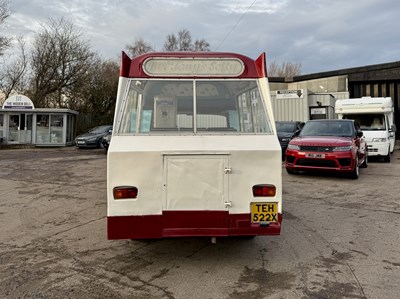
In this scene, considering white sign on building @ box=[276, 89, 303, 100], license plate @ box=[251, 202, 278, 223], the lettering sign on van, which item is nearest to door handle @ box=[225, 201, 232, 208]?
license plate @ box=[251, 202, 278, 223]

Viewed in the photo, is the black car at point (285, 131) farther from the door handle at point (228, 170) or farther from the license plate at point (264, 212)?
the door handle at point (228, 170)

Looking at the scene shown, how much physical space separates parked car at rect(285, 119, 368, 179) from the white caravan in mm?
3360

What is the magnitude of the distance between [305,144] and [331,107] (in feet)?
43.2

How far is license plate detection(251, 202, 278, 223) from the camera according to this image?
3.87 meters

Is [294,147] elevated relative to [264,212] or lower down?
elevated

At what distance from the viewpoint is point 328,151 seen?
984 centimetres

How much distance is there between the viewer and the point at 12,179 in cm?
1101

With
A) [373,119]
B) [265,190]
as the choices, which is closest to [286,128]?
[373,119]

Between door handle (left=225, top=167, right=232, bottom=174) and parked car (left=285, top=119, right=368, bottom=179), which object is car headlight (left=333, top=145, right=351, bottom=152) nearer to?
parked car (left=285, top=119, right=368, bottom=179)

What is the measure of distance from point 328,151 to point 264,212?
6677mm

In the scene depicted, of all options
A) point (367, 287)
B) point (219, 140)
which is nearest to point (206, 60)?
point (219, 140)

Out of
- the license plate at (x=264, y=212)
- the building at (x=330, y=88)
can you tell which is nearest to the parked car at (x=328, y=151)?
the license plate at (x=264, y=212)

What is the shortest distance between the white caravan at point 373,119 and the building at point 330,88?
20.1 feet

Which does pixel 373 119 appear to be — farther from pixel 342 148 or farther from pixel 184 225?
pixel 184 225
